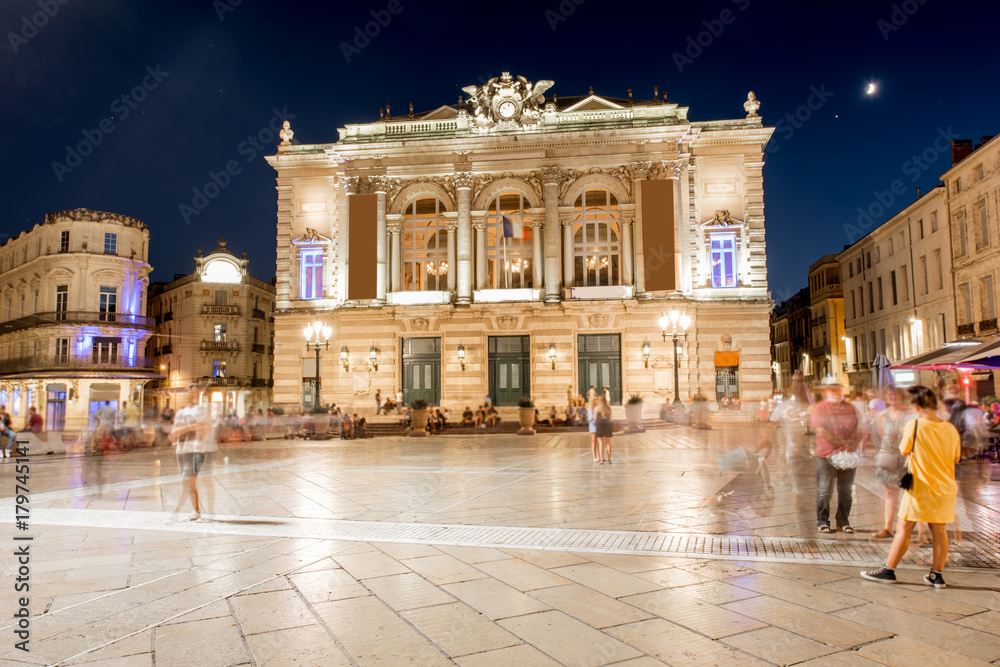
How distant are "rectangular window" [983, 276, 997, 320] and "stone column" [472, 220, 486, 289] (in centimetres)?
2591

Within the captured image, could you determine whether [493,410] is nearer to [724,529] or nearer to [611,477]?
[611,477]

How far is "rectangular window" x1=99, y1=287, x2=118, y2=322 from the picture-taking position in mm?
48312

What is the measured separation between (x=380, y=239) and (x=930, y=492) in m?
32.3

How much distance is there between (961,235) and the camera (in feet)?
122

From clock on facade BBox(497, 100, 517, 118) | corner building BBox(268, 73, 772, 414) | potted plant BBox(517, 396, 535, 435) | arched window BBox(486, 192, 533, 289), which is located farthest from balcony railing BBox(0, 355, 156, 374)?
potted plant BBox(517, 396, 535, 435)

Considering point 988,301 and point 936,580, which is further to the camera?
point 988,301

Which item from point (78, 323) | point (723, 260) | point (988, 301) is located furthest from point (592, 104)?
point (78, 323)

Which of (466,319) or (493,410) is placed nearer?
(493,410)

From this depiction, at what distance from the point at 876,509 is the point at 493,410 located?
2368cm

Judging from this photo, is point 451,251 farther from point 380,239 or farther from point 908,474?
point 908,474

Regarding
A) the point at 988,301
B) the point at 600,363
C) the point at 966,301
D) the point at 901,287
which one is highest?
the point at 901,287

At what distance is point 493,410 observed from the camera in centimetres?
3303

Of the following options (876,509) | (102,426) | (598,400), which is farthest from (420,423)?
(876,509)

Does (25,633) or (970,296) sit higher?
(970,296)
